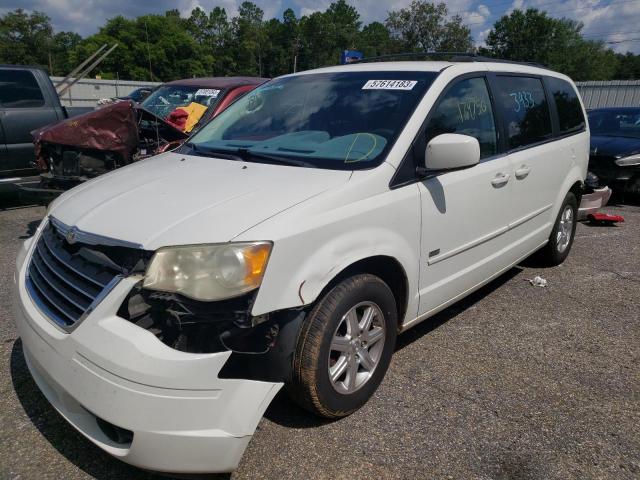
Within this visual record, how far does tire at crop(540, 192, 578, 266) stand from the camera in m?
4.75

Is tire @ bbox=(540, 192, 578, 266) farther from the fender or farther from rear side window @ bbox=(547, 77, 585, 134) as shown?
the fender

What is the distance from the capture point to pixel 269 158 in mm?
2809

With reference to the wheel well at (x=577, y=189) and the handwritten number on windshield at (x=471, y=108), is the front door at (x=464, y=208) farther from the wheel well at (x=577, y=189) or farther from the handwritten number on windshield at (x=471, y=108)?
the wheel well at (x=577, y=189)

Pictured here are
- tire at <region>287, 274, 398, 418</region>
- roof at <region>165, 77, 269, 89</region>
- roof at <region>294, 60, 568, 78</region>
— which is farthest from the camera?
roof at <region>165, 77, 269, 89</region>

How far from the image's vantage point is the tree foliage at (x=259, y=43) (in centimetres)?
5988

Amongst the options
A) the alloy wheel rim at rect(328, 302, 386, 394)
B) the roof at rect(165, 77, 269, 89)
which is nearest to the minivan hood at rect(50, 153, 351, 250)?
the alloy wheel rim at rect(328, 302, 386, 394)

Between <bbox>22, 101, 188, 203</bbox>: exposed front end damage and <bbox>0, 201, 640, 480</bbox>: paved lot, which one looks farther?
<bbox>22, 101, 188, 203</bbox>: exposed front end damage

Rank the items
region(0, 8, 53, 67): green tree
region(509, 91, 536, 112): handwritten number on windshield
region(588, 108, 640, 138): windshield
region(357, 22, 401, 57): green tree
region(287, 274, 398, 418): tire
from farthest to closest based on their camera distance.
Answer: region(357, 22, 401, 57): green tree, region(0, 8, 53, 67): green tree, region(588, 108, 640, 138): windshield, region(509, 91, 536, 112): handwritten number on windshield, region(287, 274, 398, 418): tire

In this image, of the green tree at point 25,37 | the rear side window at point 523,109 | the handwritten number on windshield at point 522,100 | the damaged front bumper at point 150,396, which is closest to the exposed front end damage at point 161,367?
the damaged front bumper at point 150,396

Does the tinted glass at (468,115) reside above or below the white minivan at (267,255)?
above

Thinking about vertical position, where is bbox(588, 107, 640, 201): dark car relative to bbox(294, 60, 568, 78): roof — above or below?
below

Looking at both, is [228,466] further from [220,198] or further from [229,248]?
[220,198]

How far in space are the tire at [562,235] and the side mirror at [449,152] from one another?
95.6 inches

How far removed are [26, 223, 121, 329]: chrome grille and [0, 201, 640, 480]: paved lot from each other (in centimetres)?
66
